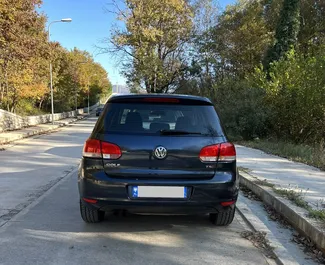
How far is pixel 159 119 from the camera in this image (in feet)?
14.5

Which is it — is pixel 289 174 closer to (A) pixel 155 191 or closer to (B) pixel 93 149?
(A) pixel 155 191

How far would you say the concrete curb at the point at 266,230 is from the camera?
3.83 metres

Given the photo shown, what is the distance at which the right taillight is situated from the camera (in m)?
4.16

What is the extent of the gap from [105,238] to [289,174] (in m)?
4.95

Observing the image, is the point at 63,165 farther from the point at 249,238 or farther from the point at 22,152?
the point at 249,238

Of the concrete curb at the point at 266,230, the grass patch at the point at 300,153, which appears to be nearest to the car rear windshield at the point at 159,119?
the concrete curb at the point at 266,230

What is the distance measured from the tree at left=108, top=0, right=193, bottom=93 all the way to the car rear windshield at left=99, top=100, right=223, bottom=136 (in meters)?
30.3

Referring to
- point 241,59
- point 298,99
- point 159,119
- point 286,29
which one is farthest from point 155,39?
point 159,119

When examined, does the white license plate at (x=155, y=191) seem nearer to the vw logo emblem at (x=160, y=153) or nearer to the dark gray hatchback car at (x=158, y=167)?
the dark gray hatchback car at (x=158, y=167)

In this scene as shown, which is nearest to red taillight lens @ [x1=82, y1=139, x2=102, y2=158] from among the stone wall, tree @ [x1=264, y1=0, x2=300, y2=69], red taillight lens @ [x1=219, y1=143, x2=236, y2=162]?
red taillight lens @ [x1=219, y1=143, x2=236, y2=162]

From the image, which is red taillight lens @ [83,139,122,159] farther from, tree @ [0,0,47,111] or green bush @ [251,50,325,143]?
tree @ [0,0,47,111]

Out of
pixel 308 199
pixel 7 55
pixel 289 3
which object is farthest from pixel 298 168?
pixel 289 3

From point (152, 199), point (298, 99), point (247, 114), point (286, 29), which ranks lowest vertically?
point (152, 199)

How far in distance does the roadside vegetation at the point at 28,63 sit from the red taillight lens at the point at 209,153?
1358 centimetres
